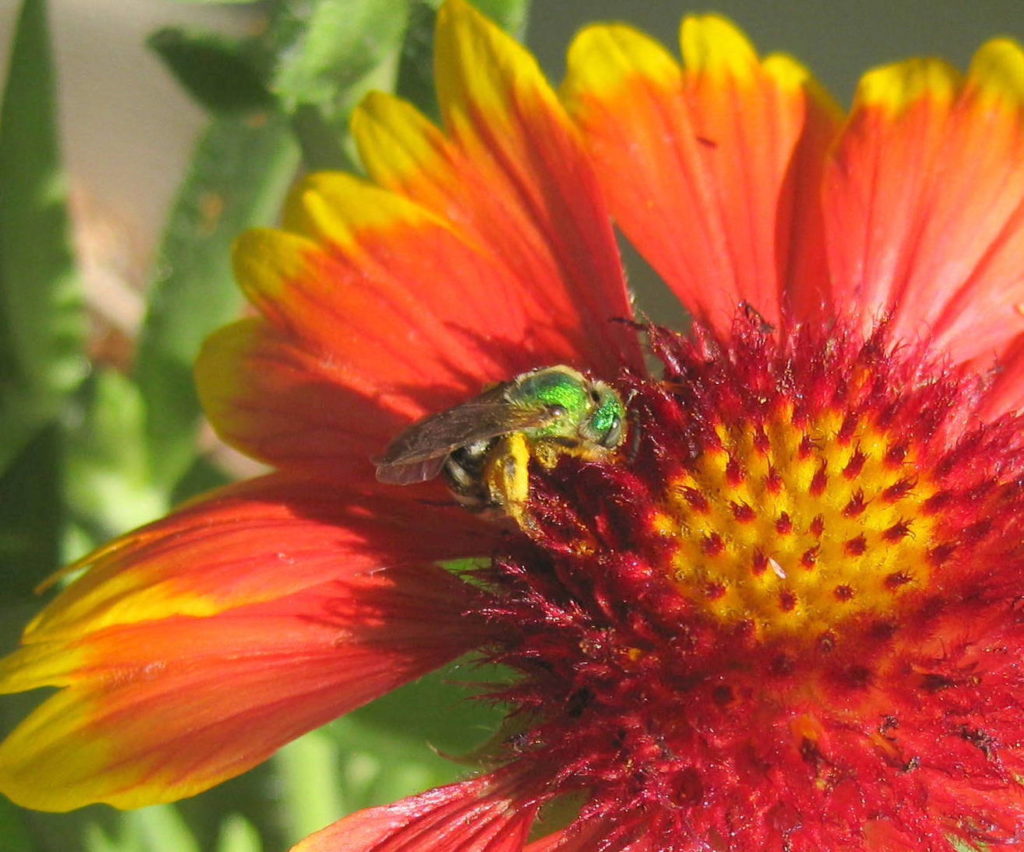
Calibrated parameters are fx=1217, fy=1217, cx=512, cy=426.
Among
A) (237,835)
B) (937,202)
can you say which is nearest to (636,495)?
(937,202)

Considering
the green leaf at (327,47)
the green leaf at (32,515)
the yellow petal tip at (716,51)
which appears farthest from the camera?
the green leaf at (32,515)

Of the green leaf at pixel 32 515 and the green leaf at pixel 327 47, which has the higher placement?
the green leaf at pixel 327 47

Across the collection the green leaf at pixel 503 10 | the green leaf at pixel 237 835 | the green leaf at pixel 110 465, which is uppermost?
the green leaf at pixel 503 10

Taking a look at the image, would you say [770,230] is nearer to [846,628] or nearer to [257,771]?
[846,628]

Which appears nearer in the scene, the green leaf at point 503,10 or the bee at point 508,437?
the bee at point 508,437

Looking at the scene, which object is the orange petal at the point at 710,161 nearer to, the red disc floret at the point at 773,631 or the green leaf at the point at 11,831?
the red disc floret at the point at 773,631

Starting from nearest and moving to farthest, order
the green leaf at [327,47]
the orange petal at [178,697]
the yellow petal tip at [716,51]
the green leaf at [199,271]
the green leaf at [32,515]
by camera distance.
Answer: the orange petal at [178,697] → the green leaf at [327,47] → the yellow petal tip at [716,51] → the green leaf at [32,515] → the green leaf at [199,271]

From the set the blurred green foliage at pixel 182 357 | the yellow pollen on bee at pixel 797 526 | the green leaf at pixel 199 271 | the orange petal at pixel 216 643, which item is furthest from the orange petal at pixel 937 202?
the green leaf at pixel 199 271

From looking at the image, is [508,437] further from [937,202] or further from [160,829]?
[160,829]
